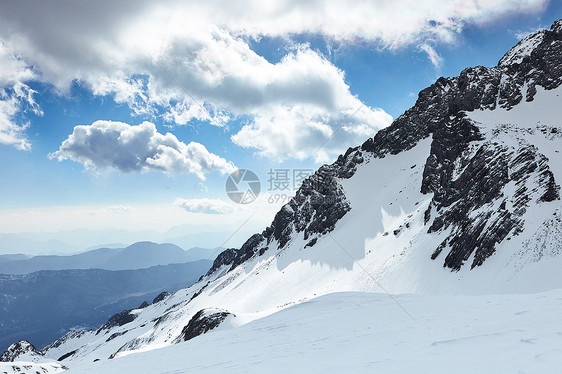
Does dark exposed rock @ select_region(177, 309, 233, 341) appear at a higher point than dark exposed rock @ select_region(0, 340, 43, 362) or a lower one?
higher

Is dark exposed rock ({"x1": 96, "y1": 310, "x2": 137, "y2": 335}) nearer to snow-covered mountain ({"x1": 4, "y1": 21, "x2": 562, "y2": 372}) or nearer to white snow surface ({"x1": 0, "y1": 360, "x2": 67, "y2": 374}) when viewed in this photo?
snow-covered mountain ({"x1": 4, "y1": 21, "x2": 562, "y2": 372})

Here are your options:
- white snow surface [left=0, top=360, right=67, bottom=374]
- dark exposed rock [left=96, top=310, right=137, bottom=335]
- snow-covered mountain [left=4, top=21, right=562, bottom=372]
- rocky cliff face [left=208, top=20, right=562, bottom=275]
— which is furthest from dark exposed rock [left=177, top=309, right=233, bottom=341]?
dark exposed rock [left=96, top=310, right=137, bottom=335]

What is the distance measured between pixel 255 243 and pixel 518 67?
8704 centimetres

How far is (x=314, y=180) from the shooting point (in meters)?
86.2

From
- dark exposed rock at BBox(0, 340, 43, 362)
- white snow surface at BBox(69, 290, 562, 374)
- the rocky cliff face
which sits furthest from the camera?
dark exposed rock at BBox(0, 340, 43, 362)

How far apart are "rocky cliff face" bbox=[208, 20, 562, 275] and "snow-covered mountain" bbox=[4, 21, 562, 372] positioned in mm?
168

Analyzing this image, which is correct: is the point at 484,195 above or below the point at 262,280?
above

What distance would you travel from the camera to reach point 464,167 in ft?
122

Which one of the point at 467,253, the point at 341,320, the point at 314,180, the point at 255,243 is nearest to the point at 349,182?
the point at 314,180

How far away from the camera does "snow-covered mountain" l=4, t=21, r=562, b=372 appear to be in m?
23.0

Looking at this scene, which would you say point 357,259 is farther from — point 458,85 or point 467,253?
point 458,85

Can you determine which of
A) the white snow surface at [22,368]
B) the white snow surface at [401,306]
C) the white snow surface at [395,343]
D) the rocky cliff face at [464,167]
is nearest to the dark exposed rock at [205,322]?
the white snow surface at [401,306]

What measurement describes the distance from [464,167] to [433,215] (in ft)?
24.8

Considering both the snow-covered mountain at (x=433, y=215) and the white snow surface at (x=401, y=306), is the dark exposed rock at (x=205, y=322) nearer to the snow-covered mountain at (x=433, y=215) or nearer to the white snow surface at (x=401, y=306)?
the snow-covered mountain at (x=433, y=215)
